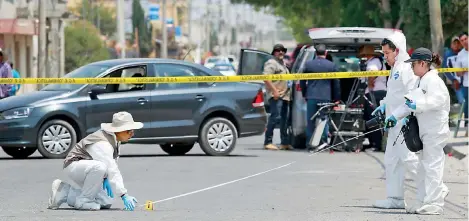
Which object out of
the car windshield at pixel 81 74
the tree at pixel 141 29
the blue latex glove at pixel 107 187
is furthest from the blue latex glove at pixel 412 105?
the tree at pixel 141 29

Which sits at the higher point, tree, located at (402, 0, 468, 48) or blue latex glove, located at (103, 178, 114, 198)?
tree, located at (402, 0, 468, 48)

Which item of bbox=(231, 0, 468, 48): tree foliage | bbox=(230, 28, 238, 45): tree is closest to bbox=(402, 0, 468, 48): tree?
bbox=(231, 0, 468, 48): tree foliage

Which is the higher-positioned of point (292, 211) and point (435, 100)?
point (435, 100)

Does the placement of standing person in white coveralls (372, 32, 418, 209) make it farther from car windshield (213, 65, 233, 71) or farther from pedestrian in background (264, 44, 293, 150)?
car windshield (213, 65, 233, 71)

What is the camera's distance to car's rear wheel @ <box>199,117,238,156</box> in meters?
20.4

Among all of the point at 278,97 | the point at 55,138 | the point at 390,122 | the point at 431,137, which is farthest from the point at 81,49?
the point at 431,137

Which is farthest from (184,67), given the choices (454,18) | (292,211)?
(454,18)

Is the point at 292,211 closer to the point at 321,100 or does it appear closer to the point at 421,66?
the point at 421,66

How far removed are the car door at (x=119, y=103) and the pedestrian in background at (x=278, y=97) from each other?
9.44 ft

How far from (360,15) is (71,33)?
114ft

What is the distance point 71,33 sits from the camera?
237 feet

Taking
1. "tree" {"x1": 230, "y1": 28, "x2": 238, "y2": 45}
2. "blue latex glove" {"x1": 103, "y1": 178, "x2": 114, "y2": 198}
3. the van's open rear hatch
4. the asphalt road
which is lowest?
"tree" {"x1": 230, "y1": 28, "x2": 238, "y2": 45}

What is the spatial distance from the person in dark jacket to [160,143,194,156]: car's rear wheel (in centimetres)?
205

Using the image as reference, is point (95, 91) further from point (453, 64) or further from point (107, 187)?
point (107, 187)
